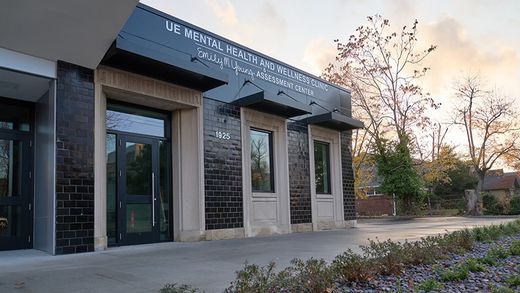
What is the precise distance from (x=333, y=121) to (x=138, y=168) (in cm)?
676

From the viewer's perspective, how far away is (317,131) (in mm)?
14617

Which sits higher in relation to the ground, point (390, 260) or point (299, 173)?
point (299, 173)

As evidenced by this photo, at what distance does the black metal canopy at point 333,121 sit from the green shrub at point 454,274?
8.79 m

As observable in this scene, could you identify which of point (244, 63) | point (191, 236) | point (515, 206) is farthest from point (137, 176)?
point (515, 206)

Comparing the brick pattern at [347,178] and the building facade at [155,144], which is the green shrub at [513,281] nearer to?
the building facade at [155,144]

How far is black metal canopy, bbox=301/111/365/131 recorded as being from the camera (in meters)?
13.8

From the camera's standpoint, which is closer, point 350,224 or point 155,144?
point 155,144

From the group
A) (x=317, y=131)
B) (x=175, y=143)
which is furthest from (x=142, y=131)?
(x=317, y=131)

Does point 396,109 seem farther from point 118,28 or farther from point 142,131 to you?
point 118,28

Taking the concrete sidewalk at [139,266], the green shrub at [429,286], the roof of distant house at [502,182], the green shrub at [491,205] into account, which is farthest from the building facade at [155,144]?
the roof of distant house at [502,182]

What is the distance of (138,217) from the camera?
959 centimetres

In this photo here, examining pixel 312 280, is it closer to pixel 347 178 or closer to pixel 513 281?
pixel 513 281

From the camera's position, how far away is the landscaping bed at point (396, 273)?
418cm

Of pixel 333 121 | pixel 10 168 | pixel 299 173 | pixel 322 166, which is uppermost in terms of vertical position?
pixel 333 121
